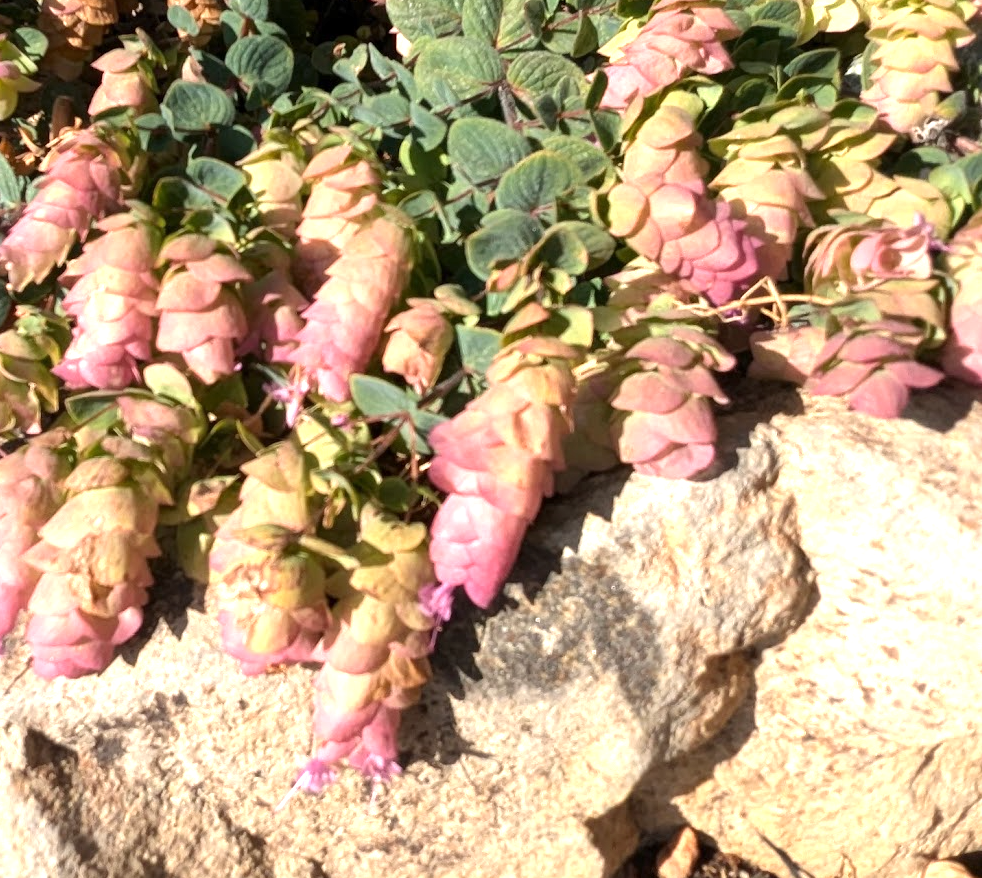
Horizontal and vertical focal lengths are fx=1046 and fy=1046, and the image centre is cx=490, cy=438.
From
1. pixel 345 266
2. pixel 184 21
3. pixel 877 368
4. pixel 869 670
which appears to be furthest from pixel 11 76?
pixel 869 670

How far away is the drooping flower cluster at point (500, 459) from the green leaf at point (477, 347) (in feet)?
0.26

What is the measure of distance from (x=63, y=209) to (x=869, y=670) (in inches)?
39.0

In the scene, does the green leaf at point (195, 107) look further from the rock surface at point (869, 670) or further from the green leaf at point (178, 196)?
the rock surface at point (869, 670)

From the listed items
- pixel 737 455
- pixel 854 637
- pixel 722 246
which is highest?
pixel 722 246

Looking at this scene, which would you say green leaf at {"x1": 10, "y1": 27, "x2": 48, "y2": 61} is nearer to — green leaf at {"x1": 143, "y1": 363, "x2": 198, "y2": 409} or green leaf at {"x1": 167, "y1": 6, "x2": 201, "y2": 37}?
green leaf at {"x1": 167, "y1": 6, "x2": 201, "y2": 37}

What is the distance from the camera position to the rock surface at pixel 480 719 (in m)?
1.08

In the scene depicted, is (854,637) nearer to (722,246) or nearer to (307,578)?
(722,246)

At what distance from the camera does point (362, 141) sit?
111cm

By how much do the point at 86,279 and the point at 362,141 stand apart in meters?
0.32

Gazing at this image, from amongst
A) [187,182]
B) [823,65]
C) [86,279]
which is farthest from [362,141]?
[823,65]

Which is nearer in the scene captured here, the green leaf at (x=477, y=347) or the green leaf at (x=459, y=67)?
the green leaf at (x=477, y=347)

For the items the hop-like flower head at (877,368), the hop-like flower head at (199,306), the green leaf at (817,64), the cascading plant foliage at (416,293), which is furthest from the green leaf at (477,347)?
the green leaf at (817,64)

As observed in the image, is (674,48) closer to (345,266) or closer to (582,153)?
(582,153)

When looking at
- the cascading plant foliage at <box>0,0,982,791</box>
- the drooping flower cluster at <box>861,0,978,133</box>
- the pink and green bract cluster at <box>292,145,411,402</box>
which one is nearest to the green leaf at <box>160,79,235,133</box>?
the cascading plant foliage at <box>0,0,982,791</box>
